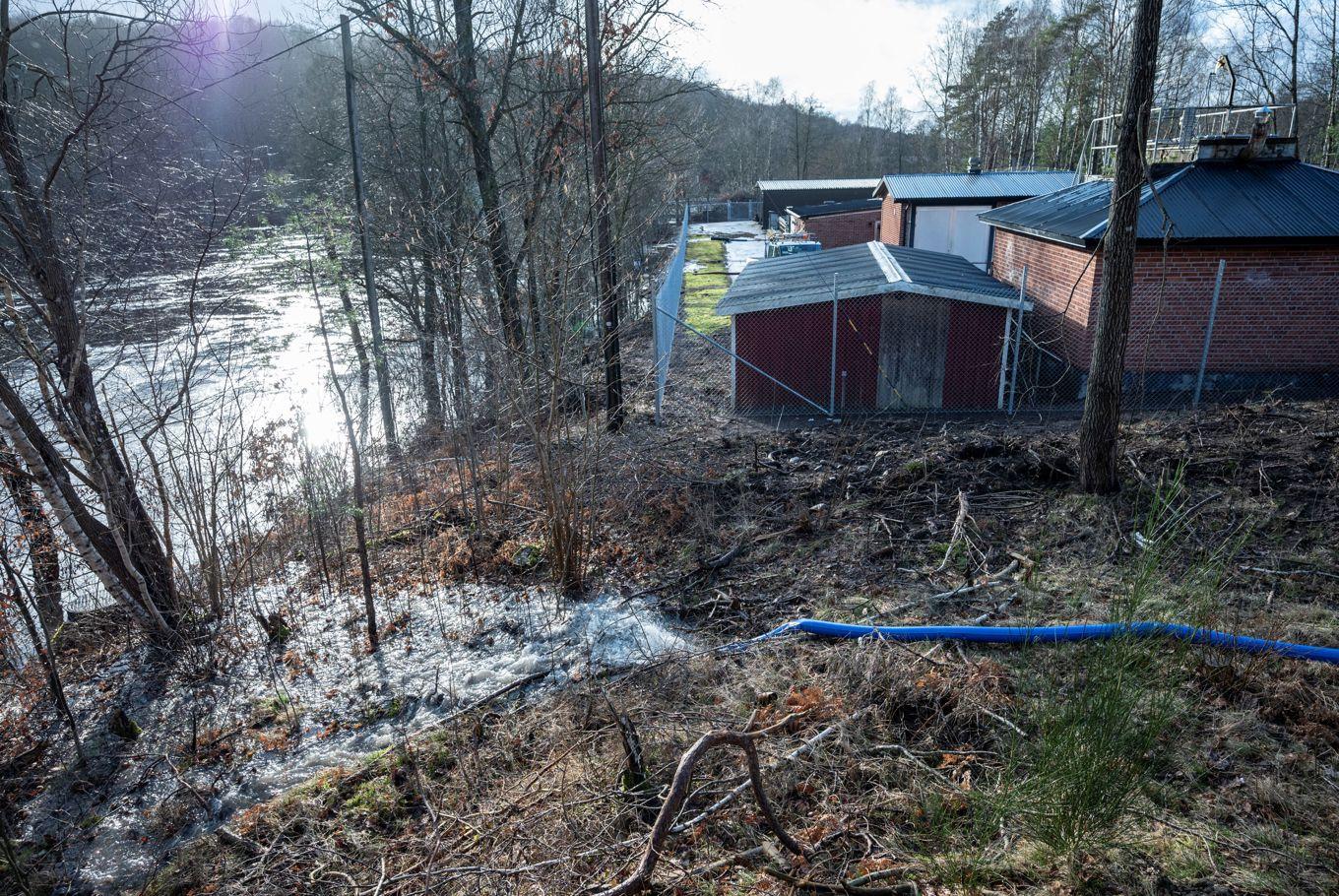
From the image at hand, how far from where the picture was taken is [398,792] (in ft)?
15.1

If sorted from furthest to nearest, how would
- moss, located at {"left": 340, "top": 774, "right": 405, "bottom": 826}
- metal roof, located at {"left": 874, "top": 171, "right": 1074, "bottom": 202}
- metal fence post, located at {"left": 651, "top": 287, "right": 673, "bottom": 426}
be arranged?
metal roof, located at {"left": 874, "top": 171, "right": 1074, "bottom": 202}
metal fence post, located at {"left": 651, "top": 287, "right": 673, "bottom": 426}
moss, located at {"left": 340, "top": 774, "right": 405, "bottom": 826}

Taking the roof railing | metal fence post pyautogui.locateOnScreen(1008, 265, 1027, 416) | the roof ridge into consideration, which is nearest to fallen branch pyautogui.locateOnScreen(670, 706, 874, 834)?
metal fence post pyautogui.locateOnScreen(1008, 265, 1027, 416)

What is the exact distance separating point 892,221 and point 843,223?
707cm

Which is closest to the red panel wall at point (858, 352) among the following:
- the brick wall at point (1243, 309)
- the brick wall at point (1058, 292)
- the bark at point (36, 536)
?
the brick wall at point (1058, 292)

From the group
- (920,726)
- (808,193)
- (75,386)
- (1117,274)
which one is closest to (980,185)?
(1117,274)

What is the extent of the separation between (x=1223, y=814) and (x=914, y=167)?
68837 millimetres

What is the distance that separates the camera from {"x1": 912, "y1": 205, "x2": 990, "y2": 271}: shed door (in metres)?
27.0

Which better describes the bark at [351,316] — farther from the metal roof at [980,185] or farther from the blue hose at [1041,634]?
the metal roof at [980,185]

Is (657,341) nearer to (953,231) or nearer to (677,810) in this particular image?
(677,810)

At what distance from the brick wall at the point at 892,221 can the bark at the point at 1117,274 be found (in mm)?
21097

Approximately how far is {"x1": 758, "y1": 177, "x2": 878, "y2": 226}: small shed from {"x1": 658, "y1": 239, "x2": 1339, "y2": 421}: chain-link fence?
37141 mm

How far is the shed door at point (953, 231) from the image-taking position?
27.0 meters

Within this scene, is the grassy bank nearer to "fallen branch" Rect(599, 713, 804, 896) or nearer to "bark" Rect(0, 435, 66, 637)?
"fallen branch" Rect(599, 713, 804, 896)

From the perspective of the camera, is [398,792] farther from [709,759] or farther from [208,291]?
[208,291]
